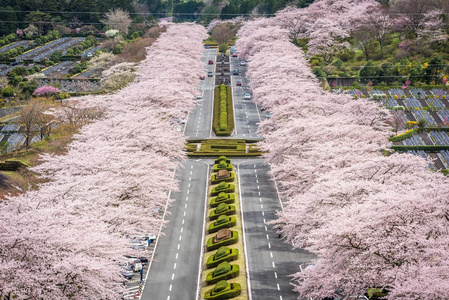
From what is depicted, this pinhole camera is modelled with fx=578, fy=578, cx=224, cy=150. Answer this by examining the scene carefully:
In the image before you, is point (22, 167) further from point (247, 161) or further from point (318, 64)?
point (318, 64)

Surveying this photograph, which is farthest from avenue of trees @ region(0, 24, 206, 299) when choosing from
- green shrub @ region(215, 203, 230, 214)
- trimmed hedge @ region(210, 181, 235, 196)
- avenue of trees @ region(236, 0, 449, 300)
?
avenue of trees @ region(236, 0, 449, 300)

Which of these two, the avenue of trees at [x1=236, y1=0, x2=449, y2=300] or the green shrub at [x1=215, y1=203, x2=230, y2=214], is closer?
the avenue of trees at [x1=236, y1=0, x2=449, y2=300]

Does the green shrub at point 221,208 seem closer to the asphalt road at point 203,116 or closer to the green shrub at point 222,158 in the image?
the green shrub at point 222,158

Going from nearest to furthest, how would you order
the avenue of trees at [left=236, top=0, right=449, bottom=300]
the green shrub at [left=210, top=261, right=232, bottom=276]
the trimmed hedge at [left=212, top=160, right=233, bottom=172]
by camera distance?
the avenue of trees at [left=236, top=0, right=449, bottom=300] < the green shrub at [left=210, top=261, right=232, bottom=276] < the trimmed hedge at [left=212, top=160, right=233, bottom=172]

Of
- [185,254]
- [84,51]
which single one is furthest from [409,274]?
[84,51]

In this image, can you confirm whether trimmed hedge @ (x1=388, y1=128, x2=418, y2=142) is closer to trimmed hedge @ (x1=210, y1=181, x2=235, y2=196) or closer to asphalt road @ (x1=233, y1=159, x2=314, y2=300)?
asphalt road @ (x1=233, y1=159, x2=314, y2=300)

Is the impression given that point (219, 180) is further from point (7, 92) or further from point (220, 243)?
point (7, 92)

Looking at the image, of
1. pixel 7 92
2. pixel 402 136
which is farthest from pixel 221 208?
pixel 7 92
